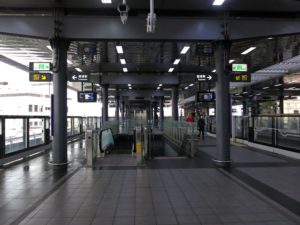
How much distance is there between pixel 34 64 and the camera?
1012 cm

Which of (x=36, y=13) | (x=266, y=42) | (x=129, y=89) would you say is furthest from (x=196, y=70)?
(x=129, y=89)

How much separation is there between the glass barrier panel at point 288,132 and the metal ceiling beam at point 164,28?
193 inches

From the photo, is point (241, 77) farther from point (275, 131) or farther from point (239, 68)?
point (275, 131)

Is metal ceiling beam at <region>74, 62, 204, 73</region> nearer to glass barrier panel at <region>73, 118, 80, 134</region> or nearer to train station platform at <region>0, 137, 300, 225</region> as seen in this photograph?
glass barrier panel at <region>73, 118, 80, 134</region>

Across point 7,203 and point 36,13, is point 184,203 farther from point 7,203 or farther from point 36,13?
point 36,13

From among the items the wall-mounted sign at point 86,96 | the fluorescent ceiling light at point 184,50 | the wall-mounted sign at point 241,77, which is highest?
the fluorescent ceiling light at point 184,50

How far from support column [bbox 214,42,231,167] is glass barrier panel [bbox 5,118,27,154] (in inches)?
261

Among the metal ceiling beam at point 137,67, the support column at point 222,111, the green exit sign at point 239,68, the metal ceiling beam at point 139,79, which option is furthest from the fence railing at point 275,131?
the metal ceiling beam at point 139,79

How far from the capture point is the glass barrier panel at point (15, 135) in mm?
10625

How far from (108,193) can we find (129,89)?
107 feet

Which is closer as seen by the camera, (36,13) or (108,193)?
(108,193)

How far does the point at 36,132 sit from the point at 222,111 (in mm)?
7984

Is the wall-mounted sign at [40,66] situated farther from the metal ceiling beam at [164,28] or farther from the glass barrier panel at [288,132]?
the glass barrier panel at [288,132]

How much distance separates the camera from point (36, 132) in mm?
13945
